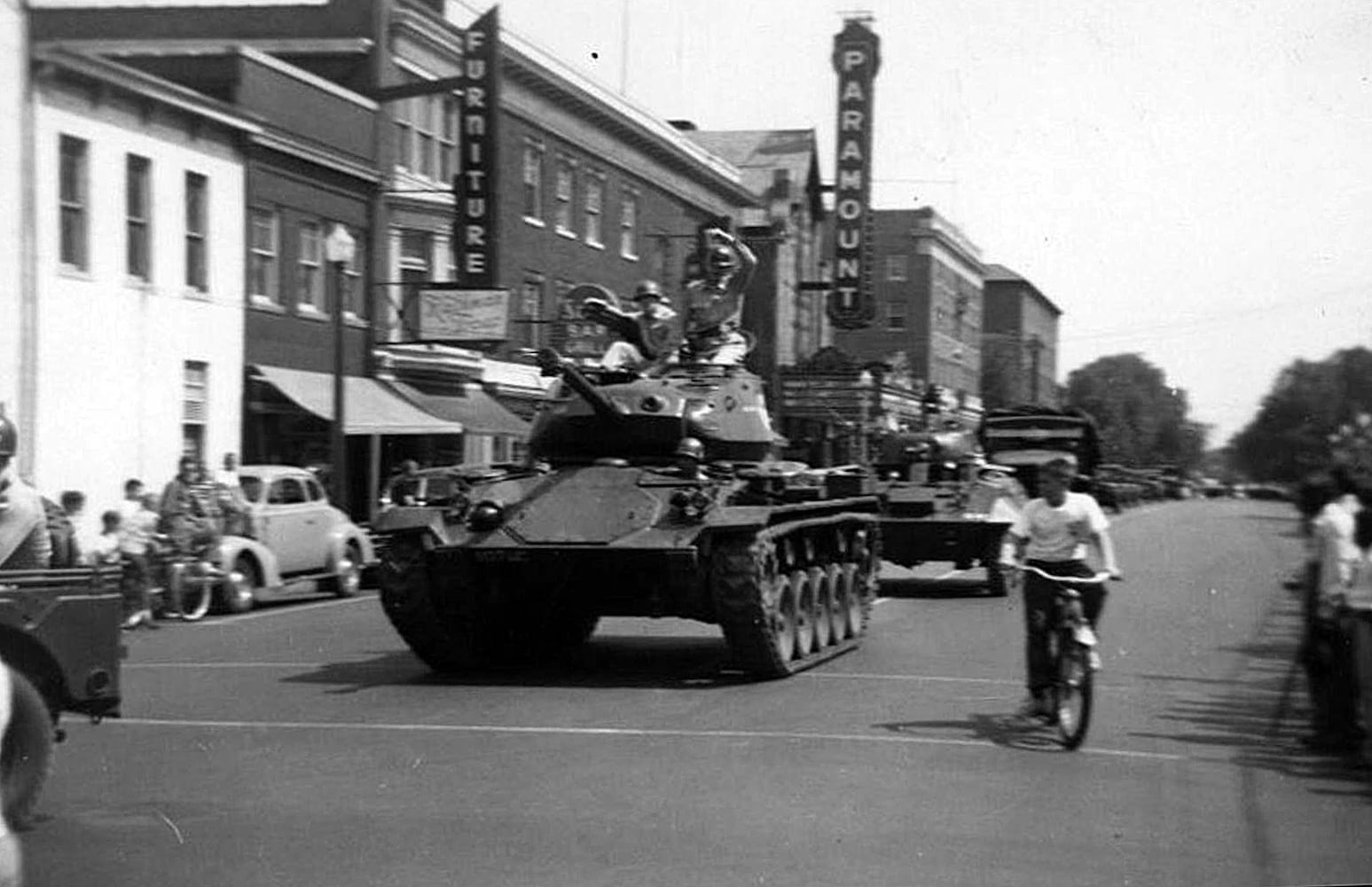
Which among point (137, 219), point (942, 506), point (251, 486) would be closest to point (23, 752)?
point (137, 219)

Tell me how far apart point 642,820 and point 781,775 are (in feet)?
4.49

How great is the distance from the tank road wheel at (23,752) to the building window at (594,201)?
722 inches

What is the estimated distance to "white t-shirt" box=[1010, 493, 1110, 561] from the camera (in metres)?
11.2

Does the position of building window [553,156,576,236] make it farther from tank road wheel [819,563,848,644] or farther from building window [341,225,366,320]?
tank road wheel [819,563,848,644]

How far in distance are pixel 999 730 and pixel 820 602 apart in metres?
4.38

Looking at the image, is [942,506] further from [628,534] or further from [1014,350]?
[1014,350]

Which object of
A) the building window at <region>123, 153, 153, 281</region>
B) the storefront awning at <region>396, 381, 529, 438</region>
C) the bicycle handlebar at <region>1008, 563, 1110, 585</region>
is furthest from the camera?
the storefront awning at <region>396, 381, 529, 438</region>

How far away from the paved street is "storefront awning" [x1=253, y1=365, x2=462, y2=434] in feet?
26.3

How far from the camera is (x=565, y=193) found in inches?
1066

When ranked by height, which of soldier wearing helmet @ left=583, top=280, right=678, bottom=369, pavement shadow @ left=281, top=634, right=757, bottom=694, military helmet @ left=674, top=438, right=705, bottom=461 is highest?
soldier wearing helmet @ left=583, top=280, right=678, bottom=369

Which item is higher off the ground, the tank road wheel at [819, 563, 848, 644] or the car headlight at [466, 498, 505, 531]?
the car headlight at [466, 498, 505, 531]

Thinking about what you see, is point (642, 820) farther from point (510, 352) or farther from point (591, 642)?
point (510, 352)

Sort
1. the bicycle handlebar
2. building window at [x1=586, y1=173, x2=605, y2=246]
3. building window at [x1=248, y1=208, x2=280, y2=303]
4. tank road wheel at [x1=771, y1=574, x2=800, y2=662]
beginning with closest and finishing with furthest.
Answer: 1. the bicycle handlebar
2. tank road wheel at [x1=771, y1=574, x2=800, y2=662]
3. building window at [x1=248, y1=208, x2=280, y2=303]
4. building window at [x1=586, y1=173, x2=605, y2=246]

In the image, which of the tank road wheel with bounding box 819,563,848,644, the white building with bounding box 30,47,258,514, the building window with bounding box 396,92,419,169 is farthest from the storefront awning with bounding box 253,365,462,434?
the tank road wheel with bounding box 819,563,848,644
